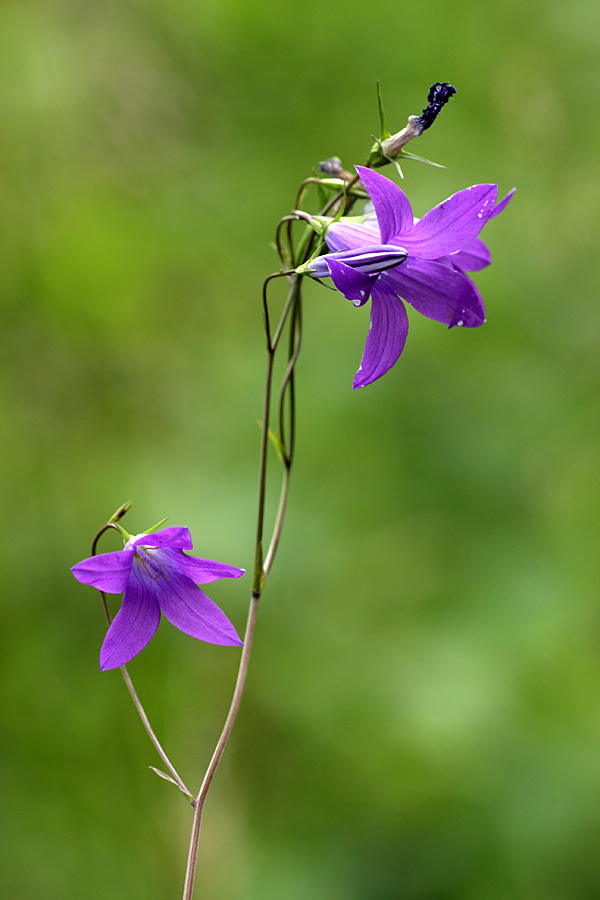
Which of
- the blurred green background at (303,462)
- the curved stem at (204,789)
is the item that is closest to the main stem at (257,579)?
the curved stem at (204,789)

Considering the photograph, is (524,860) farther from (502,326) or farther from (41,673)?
(502,326)

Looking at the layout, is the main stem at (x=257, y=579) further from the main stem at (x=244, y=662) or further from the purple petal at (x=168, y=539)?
the purple petal at (x=168, y=539)

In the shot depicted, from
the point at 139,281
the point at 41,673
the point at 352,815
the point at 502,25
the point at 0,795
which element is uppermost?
the point at 502,25

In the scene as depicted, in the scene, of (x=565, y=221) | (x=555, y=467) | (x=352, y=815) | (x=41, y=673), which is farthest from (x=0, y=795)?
(x=565, y=221)

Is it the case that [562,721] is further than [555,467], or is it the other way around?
[555,467]

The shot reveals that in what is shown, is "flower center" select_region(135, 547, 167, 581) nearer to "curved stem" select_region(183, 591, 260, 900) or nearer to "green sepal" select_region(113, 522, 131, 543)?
"green sepal" select_region(113, 522, 131, 543)
